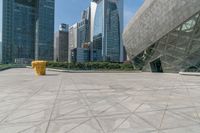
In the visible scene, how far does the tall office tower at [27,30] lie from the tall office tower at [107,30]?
3218 centimetres

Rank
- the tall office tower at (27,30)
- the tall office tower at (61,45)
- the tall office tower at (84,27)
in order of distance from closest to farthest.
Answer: the tall office tower at (27,30), the tall office tower at (84,27), the tall office tower at (61,45)

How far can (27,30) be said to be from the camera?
115 m

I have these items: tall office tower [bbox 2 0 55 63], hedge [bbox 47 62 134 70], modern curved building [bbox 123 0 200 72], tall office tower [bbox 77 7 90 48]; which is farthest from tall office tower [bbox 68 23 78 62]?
modern curved building [bbox 123 0 200 72]

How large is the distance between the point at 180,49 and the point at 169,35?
2.60 metres

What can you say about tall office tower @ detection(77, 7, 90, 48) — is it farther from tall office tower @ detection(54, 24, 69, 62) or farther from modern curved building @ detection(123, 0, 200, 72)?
modern curved building @ detection(123, 0, 200, 72)

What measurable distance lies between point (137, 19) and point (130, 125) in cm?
3341

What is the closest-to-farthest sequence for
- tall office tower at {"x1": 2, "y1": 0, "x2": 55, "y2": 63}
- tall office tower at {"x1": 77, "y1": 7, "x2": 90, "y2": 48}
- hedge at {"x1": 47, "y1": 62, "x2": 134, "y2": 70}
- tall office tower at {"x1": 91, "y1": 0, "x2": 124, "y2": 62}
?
1. hedge at {"x1": 47, "y1": 62, "x2": 134, "y2": 70}
2. tall office tower at {"x1": 2, "y1": 0, "x2": 55, "y2": 63}
3. tall office tower at {"x1": 91, "y1": 0, "x2": 124, "y2": 62}
4. tall office tower at {"x1": 77, "y1": 7, "x2": 90, "y2": 48}

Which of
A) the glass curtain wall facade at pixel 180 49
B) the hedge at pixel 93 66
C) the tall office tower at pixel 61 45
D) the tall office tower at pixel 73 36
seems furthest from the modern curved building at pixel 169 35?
the tall office tower at pixel 73 36

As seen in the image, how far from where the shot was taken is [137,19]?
1420 inches

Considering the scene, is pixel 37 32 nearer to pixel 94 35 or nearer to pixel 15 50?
pixel 15 50

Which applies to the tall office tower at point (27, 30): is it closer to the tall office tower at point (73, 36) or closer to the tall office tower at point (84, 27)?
the tall office tower at point (84, 27)

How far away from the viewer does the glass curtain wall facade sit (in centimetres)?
2452

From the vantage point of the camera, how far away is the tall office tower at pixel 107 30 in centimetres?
13212

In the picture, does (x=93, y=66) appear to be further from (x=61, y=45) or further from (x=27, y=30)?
(x=61, y=45)
